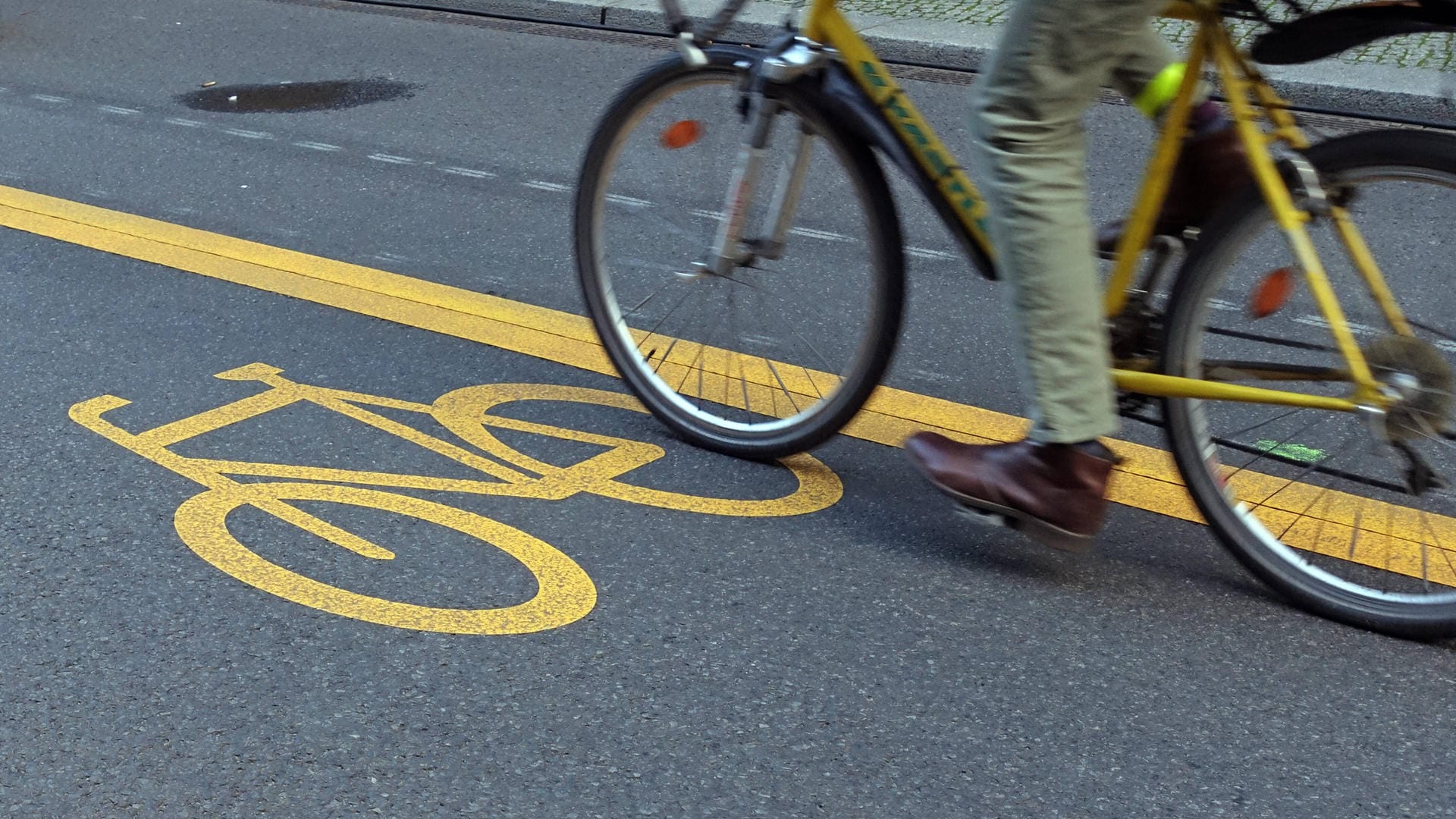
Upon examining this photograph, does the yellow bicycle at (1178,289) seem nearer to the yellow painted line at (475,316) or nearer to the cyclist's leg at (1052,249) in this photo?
the yellow painted line at (475,316)

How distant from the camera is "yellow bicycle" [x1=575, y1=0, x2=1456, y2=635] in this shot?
8.39 feet

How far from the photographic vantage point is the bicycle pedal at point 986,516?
278 centimetres

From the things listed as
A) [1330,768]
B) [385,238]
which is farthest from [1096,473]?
[385,238]

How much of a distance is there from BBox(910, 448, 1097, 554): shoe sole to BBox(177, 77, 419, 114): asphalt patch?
15.3ft

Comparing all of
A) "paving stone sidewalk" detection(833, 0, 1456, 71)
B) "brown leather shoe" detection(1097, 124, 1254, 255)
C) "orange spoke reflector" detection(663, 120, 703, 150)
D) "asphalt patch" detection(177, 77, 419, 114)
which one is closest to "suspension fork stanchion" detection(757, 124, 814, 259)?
"orange spoke reflector" detection(663, 120, 703, 150)

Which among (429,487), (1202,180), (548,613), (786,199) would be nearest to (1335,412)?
(1202,180)

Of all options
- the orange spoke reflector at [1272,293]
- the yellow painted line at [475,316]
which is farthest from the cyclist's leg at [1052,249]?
the yellow painted line at [475,316]

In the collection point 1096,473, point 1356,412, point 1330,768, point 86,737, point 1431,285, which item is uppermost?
point 1431,285

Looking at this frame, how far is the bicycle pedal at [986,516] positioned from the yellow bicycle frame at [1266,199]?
33cm

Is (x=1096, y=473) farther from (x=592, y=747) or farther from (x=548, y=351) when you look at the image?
(x=548, y=351)

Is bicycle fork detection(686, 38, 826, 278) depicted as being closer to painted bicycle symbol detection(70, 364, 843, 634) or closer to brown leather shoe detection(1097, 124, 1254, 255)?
painted bicycle symbol detection(70, 364, 843, 634)

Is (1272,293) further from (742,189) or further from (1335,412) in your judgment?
(742,189)

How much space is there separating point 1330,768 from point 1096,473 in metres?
0.64

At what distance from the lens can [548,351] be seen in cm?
401
